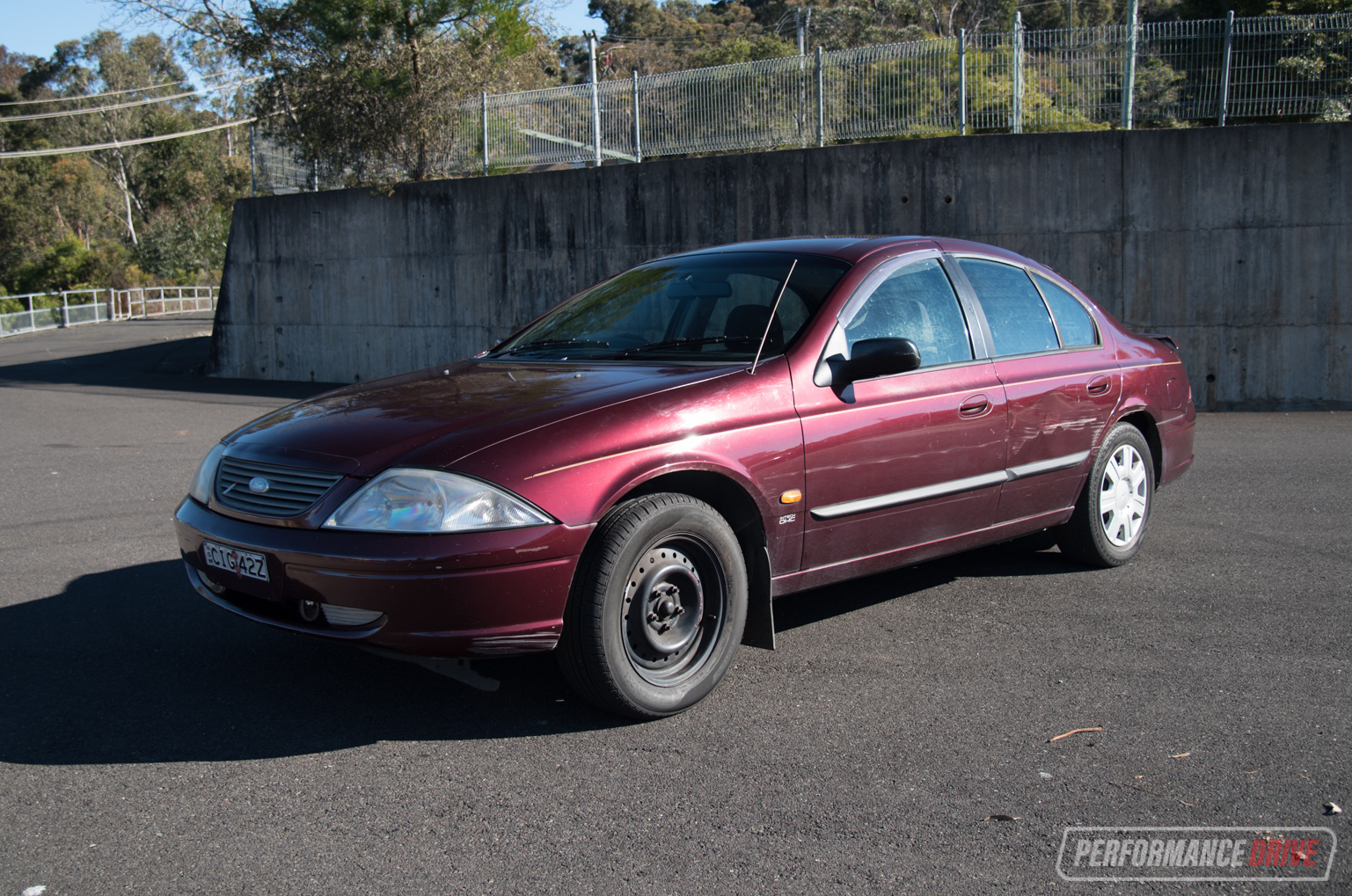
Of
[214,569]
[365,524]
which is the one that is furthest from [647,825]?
[214,569]

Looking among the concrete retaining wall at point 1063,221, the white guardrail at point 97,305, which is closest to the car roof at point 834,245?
the concrete retaining wall at point 1063,221

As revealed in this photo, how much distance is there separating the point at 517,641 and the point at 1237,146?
11988 millimetres

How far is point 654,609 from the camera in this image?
11.6 ft

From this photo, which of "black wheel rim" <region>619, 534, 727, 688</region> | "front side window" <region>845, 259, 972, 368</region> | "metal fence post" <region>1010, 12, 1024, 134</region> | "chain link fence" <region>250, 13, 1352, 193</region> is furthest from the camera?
"metal fence post" <region>1010, 12, 1024, 134</region>

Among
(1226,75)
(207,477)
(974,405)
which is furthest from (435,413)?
(1226,75)

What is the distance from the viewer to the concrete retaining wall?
1218 cm

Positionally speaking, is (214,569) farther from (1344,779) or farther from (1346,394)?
(1346,394)

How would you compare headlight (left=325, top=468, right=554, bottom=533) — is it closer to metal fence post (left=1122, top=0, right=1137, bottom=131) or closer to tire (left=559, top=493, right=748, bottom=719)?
tire (left=559, top=493, right=748, bottom=719)

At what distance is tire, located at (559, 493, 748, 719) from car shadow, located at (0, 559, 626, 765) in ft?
0.68

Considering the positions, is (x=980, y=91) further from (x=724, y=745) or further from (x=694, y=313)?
(x=724, y=745)

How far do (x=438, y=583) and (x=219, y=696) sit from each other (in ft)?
3.88

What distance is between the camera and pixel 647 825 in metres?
2.84

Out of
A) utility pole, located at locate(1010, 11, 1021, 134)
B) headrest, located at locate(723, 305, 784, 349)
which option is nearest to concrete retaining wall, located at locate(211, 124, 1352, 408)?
utility pole, located at locate(1010, 11, 1021, 134)

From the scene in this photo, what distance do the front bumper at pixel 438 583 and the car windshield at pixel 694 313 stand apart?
1.19m
